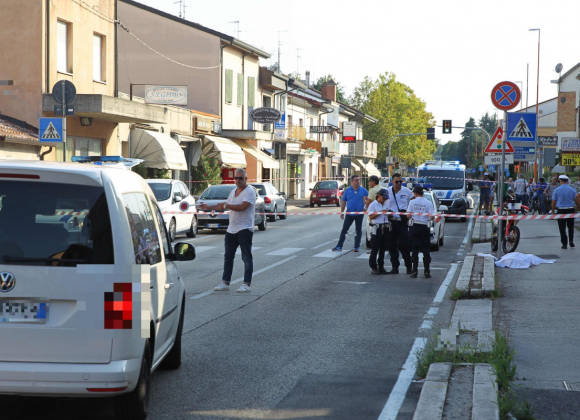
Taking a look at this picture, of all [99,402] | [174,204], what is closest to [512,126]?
[174,204]

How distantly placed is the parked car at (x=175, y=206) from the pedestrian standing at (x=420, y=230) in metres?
8.81

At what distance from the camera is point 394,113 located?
9962cm

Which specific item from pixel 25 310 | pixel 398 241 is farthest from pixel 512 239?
pixel 25 310

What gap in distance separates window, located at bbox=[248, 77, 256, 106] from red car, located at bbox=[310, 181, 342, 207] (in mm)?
6510

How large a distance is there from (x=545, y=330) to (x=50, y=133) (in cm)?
1298

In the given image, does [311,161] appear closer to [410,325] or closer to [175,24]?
[175,24]

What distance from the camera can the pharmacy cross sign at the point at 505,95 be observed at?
653 inches

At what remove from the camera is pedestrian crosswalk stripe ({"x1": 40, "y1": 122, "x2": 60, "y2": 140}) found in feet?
61.6

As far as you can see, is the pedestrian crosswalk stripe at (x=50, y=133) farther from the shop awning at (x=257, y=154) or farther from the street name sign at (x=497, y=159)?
the shop awning at (x=257, y=154)

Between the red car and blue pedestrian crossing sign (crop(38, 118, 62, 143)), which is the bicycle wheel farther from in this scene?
the red car

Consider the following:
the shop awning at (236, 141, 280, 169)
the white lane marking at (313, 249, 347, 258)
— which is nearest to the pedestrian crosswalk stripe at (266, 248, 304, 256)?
the white lane marking at (313, 249, 347, 258)

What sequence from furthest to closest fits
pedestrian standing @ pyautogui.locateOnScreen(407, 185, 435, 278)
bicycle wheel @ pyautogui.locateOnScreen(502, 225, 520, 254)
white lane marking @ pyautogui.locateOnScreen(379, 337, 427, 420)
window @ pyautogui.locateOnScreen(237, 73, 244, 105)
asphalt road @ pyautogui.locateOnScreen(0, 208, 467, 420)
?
window @ pyautogui.locateOnScreen(237, 73, 244, 105) → bicycle wheel @ pyautogui.locateOnScreen(502, 225, 520, 254) → pedestrian standing @ pyautogui.locateOnScreen(407, 185, 435, 278) → asphalt road @ pyautogui.locateOnScreen(0, 208, 467, 420) → white lane marking @ pyautogui.locateOnScreen(379, 337, 427, 420)

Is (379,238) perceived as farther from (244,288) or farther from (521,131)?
(521,131)

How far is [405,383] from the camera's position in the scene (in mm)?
6836
